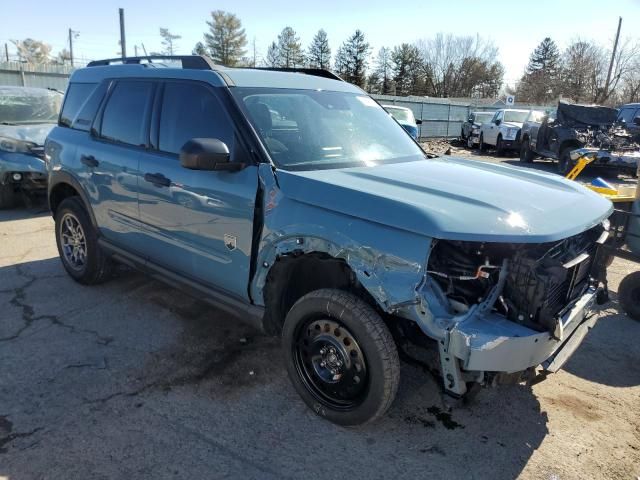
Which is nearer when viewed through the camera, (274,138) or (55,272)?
(274,138)

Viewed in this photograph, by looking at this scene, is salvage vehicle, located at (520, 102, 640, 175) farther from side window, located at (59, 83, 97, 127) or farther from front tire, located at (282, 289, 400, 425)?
front tire, located at (282, 289, 400, 425)

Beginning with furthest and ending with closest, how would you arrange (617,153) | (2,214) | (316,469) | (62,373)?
(617,153) < (2,214) < (62,373) < (316,469)

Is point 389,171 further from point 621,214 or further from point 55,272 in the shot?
point 55,272

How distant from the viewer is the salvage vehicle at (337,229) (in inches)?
98.1

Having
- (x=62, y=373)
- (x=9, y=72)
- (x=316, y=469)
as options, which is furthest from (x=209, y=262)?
(x=9, y=72)

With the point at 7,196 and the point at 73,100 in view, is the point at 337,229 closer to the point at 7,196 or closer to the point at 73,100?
the point at 73,100

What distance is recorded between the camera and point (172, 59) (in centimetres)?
414

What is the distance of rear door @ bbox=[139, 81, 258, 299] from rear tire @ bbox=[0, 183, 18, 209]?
5.66 metres

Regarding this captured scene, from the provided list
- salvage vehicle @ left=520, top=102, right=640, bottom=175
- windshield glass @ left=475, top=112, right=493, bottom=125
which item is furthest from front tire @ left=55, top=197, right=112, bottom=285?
windshield glass @ left=475, top=112, right=493, bottom=125

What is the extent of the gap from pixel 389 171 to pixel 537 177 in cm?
113

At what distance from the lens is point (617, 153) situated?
13469 millimetres

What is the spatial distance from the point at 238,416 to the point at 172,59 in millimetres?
2840

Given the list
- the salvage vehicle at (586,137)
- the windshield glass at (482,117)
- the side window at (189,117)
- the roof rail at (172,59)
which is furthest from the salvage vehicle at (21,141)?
the windshield glass at (482,117)

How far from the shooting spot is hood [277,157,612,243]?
7.93 feet
